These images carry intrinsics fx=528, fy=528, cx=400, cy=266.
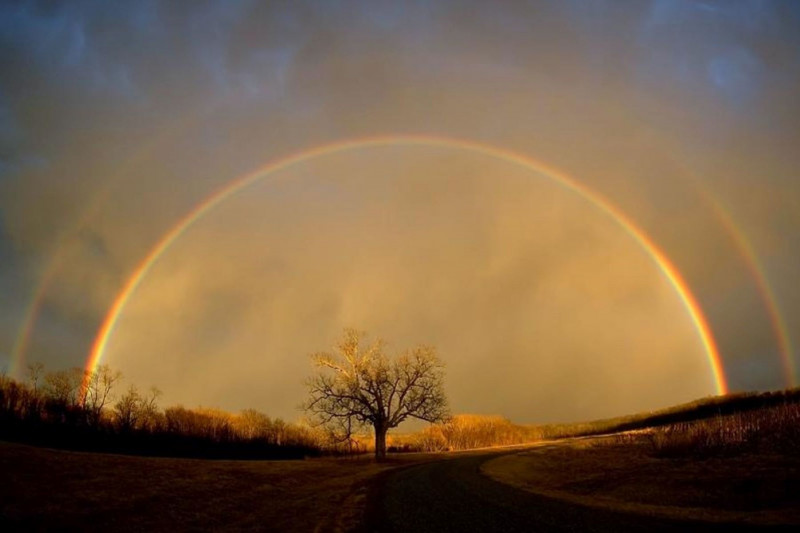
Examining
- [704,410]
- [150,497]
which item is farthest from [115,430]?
[704,410]

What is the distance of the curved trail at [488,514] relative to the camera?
16516 millimetres

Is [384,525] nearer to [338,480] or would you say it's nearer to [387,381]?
[338,480]

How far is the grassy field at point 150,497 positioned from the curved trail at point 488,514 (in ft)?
5.65

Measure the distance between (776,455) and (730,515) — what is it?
38.4ft

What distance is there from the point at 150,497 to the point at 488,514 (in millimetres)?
15204

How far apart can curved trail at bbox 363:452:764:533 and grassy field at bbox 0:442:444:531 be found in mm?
1723

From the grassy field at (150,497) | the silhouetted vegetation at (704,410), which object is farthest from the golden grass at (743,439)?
the silhouetted vegetation at (704,410)

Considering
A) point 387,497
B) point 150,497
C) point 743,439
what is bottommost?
point 387,497

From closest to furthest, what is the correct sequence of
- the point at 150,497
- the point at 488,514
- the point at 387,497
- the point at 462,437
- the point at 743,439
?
1. the point at 488,514
2. the point at 150,497
3. the point at 387,497
4. the point at 743,439
5. the point at 462,437

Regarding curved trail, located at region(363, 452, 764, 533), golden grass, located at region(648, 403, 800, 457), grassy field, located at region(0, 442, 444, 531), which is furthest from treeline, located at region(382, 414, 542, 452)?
curved trail, located at region(363, 452, 764, 533)

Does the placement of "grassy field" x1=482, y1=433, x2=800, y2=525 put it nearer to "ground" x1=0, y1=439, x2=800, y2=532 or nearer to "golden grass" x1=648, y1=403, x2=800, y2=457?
"ground" x1=0, y1=439, x2=800, y2=532

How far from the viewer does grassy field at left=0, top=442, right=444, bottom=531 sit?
18.8m

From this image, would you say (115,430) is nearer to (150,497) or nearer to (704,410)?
(150,497)

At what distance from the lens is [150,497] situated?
2392cm
